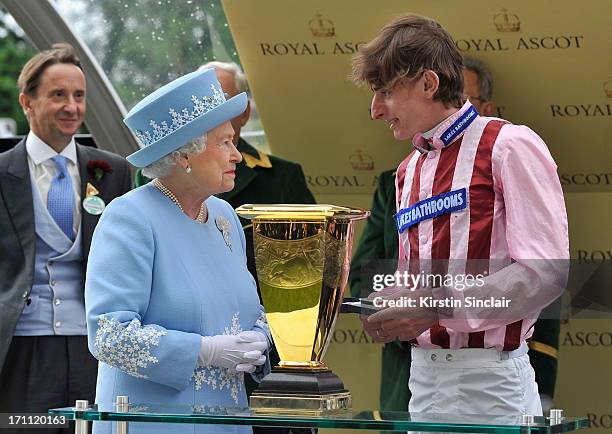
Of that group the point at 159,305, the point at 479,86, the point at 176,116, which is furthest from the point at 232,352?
the point at 479,86

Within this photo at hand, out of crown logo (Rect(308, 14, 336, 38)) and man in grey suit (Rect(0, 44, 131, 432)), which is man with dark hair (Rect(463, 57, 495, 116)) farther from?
man in grey suit (Rect(0, 44, 131, 432))

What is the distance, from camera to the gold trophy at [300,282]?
9.93 feet

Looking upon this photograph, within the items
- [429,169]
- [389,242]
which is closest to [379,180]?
[389,242]

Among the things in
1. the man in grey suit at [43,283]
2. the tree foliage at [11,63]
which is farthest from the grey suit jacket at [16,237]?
the tree foliage at [11,63]

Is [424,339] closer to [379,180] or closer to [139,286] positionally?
[139,286]

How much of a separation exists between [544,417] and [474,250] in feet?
2.33

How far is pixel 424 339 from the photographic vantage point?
3.42 meters

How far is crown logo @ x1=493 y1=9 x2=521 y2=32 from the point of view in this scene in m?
5.21

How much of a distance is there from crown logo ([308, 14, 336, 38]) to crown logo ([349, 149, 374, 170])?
549 mm

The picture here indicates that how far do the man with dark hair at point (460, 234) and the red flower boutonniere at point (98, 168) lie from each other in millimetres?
2101

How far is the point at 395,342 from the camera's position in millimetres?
5160

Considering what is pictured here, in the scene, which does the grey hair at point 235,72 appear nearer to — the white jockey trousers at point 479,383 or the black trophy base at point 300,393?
the white jockey trousers at point 479,383

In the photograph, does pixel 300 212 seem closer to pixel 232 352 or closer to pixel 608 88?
pixel 232 352

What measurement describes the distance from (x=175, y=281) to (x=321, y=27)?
7.73ft
